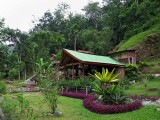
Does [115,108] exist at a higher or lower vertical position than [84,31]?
lower

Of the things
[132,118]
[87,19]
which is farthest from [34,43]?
[132,118]

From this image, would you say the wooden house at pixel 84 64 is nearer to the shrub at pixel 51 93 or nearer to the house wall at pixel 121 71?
the house wall at pixel 121 71

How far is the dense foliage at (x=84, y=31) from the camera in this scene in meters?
44.0

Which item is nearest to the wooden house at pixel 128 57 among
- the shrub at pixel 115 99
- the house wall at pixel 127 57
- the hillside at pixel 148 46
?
the house wall at pixel 127 57

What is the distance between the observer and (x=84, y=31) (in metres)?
52.2

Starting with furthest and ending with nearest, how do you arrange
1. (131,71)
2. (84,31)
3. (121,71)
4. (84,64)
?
(84,31) → (131,71) → (121,71) → (84,64)

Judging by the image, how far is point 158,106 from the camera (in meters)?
14.5

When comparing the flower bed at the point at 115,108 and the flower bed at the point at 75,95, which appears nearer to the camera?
the flower bed at the point at 115,108

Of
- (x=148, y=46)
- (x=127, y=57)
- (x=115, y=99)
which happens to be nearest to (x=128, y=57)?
(x=127, y=57)

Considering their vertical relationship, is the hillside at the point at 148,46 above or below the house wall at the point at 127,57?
above

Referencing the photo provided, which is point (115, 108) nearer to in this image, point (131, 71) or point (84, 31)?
point (131, 71)

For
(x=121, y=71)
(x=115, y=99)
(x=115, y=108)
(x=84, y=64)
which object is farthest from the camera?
(x=121, y=71)

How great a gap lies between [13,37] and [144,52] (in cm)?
3458

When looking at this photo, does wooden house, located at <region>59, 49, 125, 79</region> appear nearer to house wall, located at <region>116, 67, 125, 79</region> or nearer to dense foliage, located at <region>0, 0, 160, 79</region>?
house wall, located at <region>116, 67, 125, 79</region>
